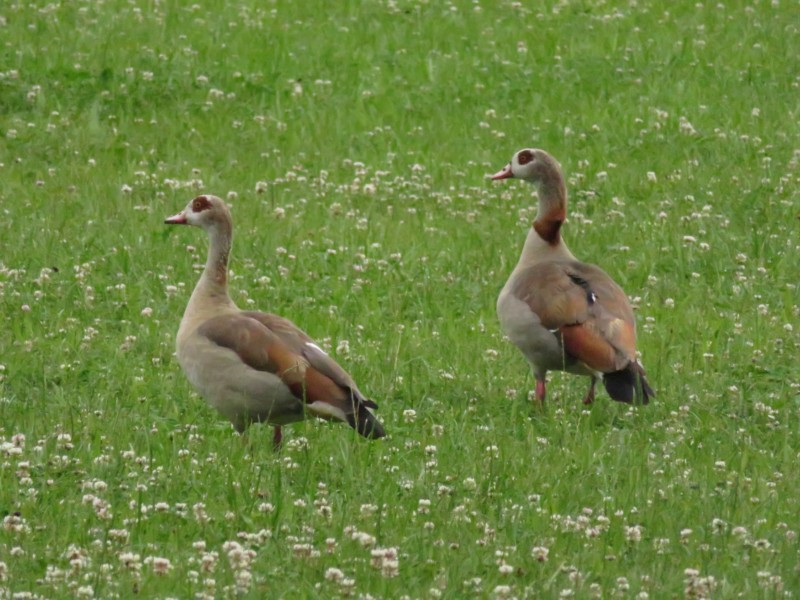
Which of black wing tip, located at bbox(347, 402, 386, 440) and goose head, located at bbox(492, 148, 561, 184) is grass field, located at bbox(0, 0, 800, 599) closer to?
black wing tip, located at bbox(347, 402, 386, 440)

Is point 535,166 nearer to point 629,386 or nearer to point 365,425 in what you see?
point 629,386

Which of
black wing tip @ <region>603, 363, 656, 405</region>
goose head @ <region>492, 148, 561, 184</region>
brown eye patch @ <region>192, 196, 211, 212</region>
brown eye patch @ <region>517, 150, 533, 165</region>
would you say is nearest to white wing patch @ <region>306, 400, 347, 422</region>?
black wing tip @ <region>603, 363, 656, 405</region>

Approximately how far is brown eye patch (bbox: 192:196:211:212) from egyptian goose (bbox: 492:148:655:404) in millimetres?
1879

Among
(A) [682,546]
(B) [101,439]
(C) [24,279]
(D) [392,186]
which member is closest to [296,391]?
(B) [101,439]

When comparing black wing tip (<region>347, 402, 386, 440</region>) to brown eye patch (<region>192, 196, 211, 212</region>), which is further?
brown eye patch (<region>192, 196, 211, 212</region>)

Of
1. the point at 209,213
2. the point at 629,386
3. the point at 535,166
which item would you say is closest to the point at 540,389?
the point at 629,386

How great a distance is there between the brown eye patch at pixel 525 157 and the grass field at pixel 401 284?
1.11 metres

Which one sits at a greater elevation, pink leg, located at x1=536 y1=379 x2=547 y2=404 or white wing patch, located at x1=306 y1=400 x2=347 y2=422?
white wing patch, located at x1=306 y1=400 x2=347 y2=422

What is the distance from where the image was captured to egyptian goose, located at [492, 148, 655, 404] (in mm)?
8641

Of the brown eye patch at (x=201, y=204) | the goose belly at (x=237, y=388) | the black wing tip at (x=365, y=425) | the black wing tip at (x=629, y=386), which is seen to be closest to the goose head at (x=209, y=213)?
the brown eye patch at (x=201, y=204)

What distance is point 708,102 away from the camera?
51.8 feet

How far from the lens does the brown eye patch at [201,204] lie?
942 centimetres

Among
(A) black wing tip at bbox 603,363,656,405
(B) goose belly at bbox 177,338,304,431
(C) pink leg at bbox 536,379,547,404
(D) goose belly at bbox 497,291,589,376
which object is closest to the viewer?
(B) goose belly at bbox 177,338,304,431

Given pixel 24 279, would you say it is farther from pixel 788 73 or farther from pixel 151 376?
pixel 788 73
